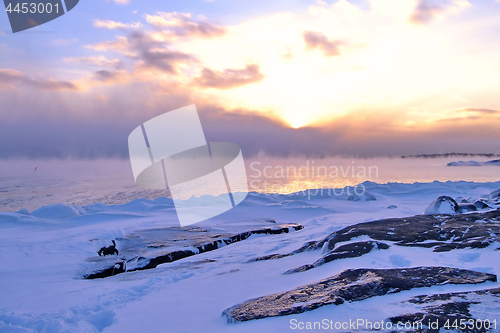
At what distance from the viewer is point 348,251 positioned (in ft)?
16.2

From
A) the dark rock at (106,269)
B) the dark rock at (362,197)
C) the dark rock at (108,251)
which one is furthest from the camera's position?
the dark rock at (362,197)

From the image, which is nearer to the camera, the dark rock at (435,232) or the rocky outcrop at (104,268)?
the dark rock at (435,232)

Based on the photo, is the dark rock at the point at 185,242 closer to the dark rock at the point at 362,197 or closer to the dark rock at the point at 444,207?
the dark rock at the point at 444,207

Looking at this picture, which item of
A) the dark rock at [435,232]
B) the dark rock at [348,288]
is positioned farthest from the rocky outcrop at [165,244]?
the dark rock at [348,288]

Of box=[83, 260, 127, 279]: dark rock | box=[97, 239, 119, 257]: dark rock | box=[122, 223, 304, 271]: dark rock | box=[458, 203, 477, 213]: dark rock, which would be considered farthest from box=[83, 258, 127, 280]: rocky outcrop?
box=[458, 203, 477, 213]: dark rock

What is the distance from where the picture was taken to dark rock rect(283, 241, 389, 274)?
15.7ft

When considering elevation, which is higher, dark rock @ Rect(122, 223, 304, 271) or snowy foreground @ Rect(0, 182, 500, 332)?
snowy foreground @ Rect(0, 182, 500, 332)

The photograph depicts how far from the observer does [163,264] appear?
6.96 m


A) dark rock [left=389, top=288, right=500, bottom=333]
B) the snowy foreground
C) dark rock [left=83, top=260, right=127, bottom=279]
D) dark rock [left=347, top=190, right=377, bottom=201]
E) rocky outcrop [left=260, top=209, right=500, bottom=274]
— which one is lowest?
dark rock [left=347, top=190, right=377, bottom=201]

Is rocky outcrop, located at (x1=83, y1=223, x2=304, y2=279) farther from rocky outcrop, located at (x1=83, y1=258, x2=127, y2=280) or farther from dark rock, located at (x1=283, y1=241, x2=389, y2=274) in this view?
dark rock, located at (x1=283, y1=241, x2=389, y2=274)

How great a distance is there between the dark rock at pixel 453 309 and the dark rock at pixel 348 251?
67.0 inches

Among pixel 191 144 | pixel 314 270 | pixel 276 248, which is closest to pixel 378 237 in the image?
pixel 314 270

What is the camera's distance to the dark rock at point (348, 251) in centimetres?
480

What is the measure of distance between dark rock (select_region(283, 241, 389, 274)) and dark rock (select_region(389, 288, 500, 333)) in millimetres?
1701
